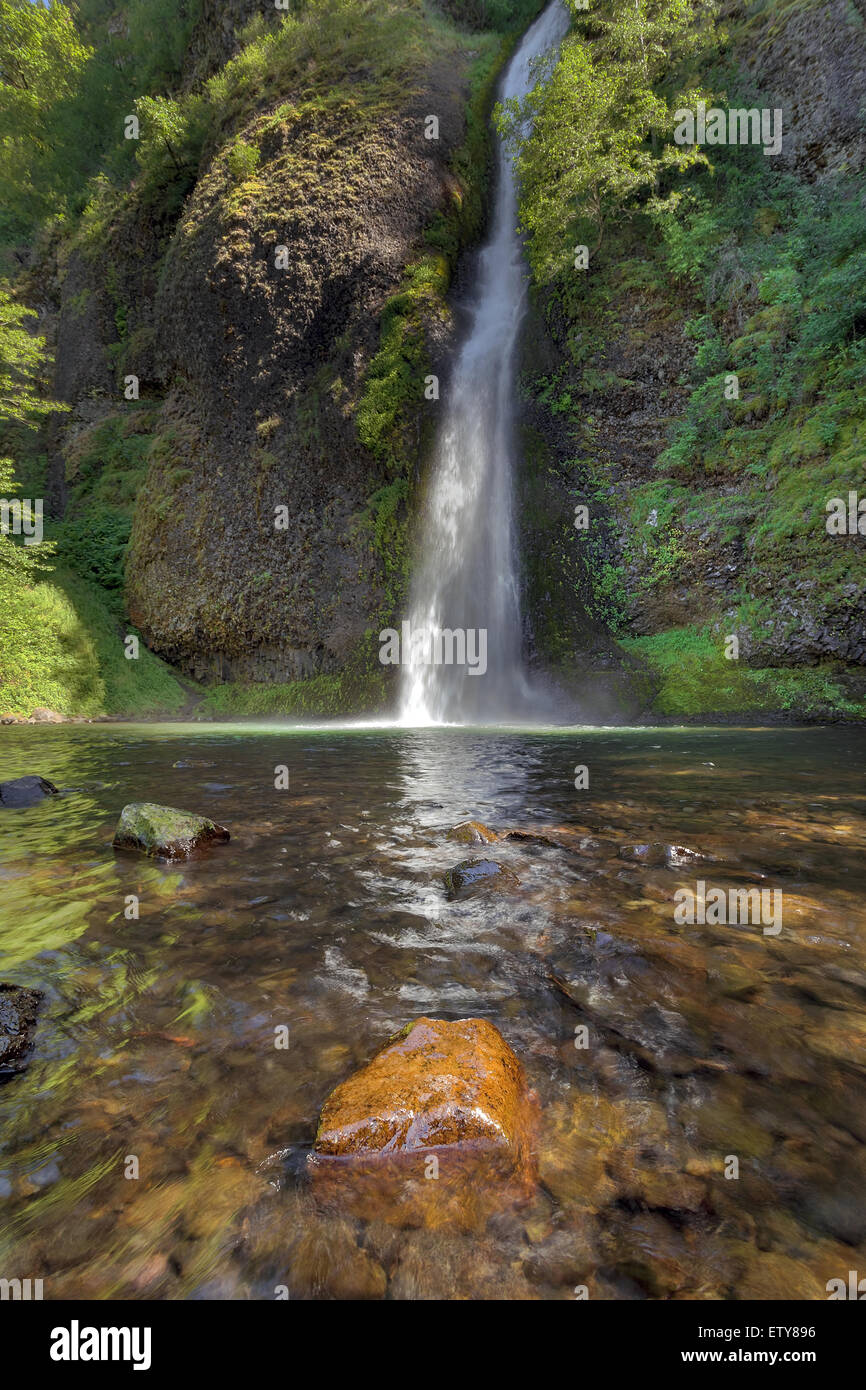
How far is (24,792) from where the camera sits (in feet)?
17.9

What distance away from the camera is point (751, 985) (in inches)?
Result: 84.0

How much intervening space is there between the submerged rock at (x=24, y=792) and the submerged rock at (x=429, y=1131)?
199 inches

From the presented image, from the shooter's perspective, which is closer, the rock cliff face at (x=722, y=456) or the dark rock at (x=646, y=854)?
the dark rock at (x=646, y=854)

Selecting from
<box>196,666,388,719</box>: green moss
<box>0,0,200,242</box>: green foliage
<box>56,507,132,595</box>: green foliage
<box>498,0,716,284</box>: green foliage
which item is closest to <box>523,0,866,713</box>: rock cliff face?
<box>498,0,716,284</box>: green foliage

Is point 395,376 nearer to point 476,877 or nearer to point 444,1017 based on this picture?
point 476,877

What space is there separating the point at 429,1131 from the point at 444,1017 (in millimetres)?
543

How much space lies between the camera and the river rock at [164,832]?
3651mm

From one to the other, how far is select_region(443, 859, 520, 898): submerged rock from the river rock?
167cm

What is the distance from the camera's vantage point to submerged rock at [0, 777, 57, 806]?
209 inches

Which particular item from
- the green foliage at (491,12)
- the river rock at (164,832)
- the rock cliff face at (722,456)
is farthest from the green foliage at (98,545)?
the green foliage at (491,12)

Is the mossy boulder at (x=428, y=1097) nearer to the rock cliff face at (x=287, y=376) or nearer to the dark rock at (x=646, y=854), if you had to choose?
the dark rock at (x=646, y=854)

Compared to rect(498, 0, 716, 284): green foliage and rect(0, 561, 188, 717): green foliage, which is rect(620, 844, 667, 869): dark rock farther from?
rect(0, 561, 188, 717): green foliage

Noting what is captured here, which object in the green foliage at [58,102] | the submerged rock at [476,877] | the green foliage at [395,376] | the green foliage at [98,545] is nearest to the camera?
the submerged rock at [476,877]

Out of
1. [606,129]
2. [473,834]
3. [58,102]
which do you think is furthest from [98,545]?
[58,102]
